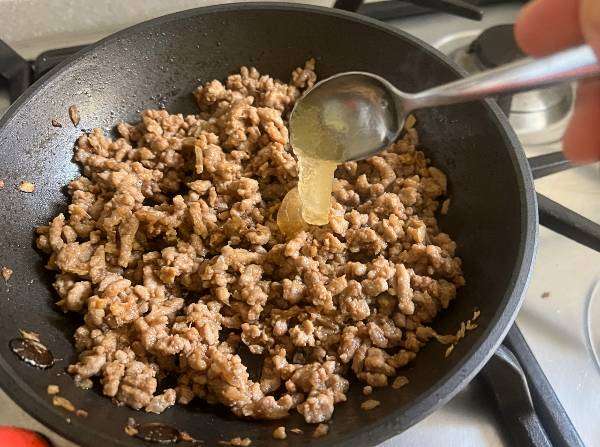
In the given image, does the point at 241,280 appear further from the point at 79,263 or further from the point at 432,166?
the point at 432,166

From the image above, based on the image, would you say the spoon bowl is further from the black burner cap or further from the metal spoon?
the black burner cap

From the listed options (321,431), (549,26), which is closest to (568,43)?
(549,26)

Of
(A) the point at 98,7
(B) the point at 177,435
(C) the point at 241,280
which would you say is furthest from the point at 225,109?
(B) the point at 177,435

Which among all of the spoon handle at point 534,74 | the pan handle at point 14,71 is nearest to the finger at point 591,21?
the spoon handle at point 534,74

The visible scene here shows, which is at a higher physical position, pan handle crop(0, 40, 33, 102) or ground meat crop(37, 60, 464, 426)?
pan handle crop(0, 40, 33, 102)

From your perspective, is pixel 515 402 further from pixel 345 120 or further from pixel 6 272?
pixel 6 272

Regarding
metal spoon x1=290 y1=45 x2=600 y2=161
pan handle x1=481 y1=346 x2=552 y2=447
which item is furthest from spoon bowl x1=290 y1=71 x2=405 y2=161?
pan handle x1=481 y1=346 x2=552 y2=447
